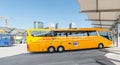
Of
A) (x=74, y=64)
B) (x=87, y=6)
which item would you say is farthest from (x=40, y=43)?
(x=74, y=64)

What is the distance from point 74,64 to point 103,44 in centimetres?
1069

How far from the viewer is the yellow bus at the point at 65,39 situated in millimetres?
17344

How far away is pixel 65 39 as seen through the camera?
60.2 ft

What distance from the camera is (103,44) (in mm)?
20062

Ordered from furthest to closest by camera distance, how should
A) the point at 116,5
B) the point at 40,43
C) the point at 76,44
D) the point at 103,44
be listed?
1. the point at 103,44
2. the point at 76,44
3. the point at 40,43
4. the point at 116,5

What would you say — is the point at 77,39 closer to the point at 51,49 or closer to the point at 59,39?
the point at 59,39

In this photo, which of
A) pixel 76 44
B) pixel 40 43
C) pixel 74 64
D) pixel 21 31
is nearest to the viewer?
pixel 74 64

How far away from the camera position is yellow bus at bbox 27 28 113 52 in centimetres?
1734

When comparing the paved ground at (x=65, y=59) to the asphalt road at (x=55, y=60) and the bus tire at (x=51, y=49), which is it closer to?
the asphalt road at (x=55, y=60)

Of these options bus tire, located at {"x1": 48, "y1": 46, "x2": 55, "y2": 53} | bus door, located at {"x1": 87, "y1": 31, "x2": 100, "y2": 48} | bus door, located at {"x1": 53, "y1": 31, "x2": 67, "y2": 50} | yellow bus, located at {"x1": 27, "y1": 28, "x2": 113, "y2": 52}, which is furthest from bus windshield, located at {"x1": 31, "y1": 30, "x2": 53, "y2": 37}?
bus door, located at {"x1": 87, "y1": 31, "x2": 100, "y2": 48}

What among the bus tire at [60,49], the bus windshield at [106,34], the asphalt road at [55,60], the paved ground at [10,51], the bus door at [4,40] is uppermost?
the bus windshield at [106,34]

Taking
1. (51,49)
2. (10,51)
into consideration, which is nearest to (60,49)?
(51,49)

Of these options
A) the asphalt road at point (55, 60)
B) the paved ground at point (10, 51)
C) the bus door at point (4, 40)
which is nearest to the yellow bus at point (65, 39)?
the paved ground at point (10, 51)

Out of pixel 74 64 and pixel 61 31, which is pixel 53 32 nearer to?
pixel 61 31
